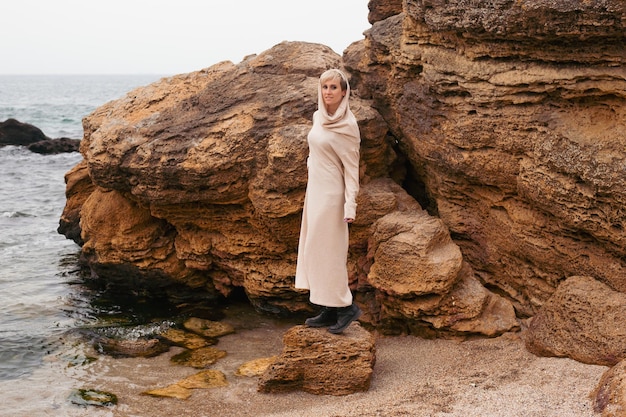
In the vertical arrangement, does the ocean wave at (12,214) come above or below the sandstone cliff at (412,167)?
below

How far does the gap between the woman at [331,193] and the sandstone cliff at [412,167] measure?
0.97 meters

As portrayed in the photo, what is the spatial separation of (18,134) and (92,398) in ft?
87.3

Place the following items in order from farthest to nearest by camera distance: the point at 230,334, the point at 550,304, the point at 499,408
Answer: the point at 230,334 < the point at 550,304 < the point at 499,408

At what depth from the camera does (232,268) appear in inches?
356

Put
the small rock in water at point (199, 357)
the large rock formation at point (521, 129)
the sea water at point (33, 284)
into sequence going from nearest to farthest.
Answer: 1. the large rock formation at point (521, 129)
2. the small rock in water at point (199, 357)
3. the sea water at point (33, 284)

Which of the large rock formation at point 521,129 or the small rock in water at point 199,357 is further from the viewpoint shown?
the small rock in water at point 199,357

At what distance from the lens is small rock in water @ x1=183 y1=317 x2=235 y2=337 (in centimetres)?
862

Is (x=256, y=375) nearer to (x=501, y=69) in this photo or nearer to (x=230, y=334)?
(x=230, y=334)

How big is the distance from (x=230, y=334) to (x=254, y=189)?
1.87m

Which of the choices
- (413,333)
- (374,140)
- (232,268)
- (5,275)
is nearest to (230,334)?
(232,268)

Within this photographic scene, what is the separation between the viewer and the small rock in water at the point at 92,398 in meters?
6.88

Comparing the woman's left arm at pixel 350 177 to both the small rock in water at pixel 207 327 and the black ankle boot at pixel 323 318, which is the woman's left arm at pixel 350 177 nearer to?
the black ankle boot at pixel 323 318

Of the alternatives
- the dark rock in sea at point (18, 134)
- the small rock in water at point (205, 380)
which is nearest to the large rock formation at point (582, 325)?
the small rock in water at point (205, 380)

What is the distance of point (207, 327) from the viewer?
8.80 metres
